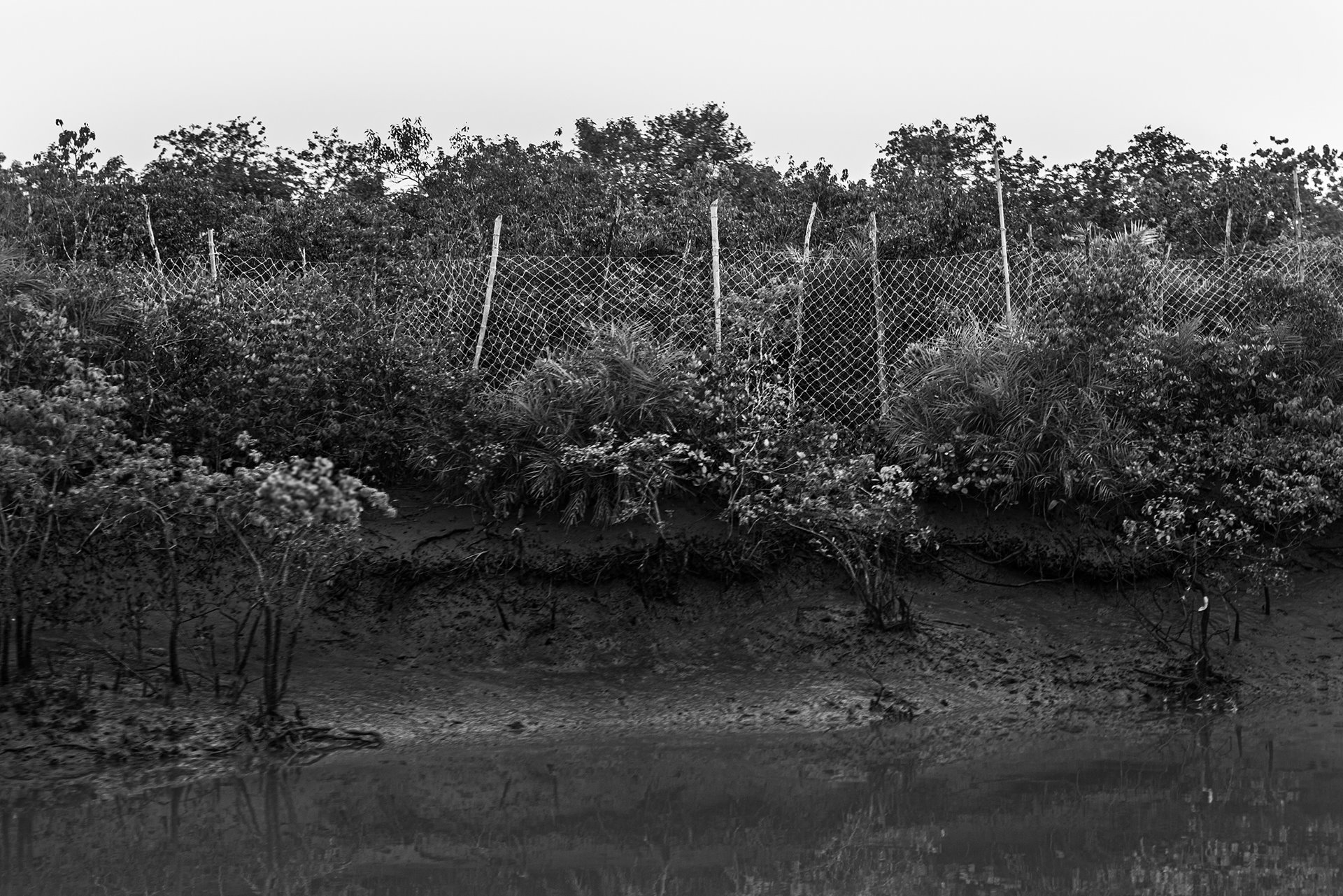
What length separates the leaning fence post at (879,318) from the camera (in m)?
10.7

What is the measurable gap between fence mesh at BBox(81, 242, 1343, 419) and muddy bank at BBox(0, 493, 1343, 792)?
151 centimetres

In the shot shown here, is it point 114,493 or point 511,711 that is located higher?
point 114,493

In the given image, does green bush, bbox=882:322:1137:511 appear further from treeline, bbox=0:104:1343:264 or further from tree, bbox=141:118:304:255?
tree, bbox=141:118:304:255

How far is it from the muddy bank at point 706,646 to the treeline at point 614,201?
12.2ft

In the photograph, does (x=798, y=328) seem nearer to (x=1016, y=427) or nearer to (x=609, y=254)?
(x=1016, y=427)

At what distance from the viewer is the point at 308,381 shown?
9.74m

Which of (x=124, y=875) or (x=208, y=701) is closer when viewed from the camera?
(x=124, y=875)

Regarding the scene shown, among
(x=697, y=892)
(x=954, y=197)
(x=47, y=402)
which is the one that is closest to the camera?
(x=697, y=892)

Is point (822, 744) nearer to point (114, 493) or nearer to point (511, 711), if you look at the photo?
point (511, 711)

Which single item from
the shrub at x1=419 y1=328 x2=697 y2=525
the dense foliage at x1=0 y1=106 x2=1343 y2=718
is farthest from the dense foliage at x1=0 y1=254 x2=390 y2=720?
the shrub at x1=419 y1=328 x2=697 y2=525

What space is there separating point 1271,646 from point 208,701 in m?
6.87

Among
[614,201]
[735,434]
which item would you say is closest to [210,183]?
[614,201]

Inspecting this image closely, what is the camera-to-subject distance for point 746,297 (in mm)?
10617

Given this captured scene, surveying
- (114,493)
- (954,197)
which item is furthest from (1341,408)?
(114,493)
